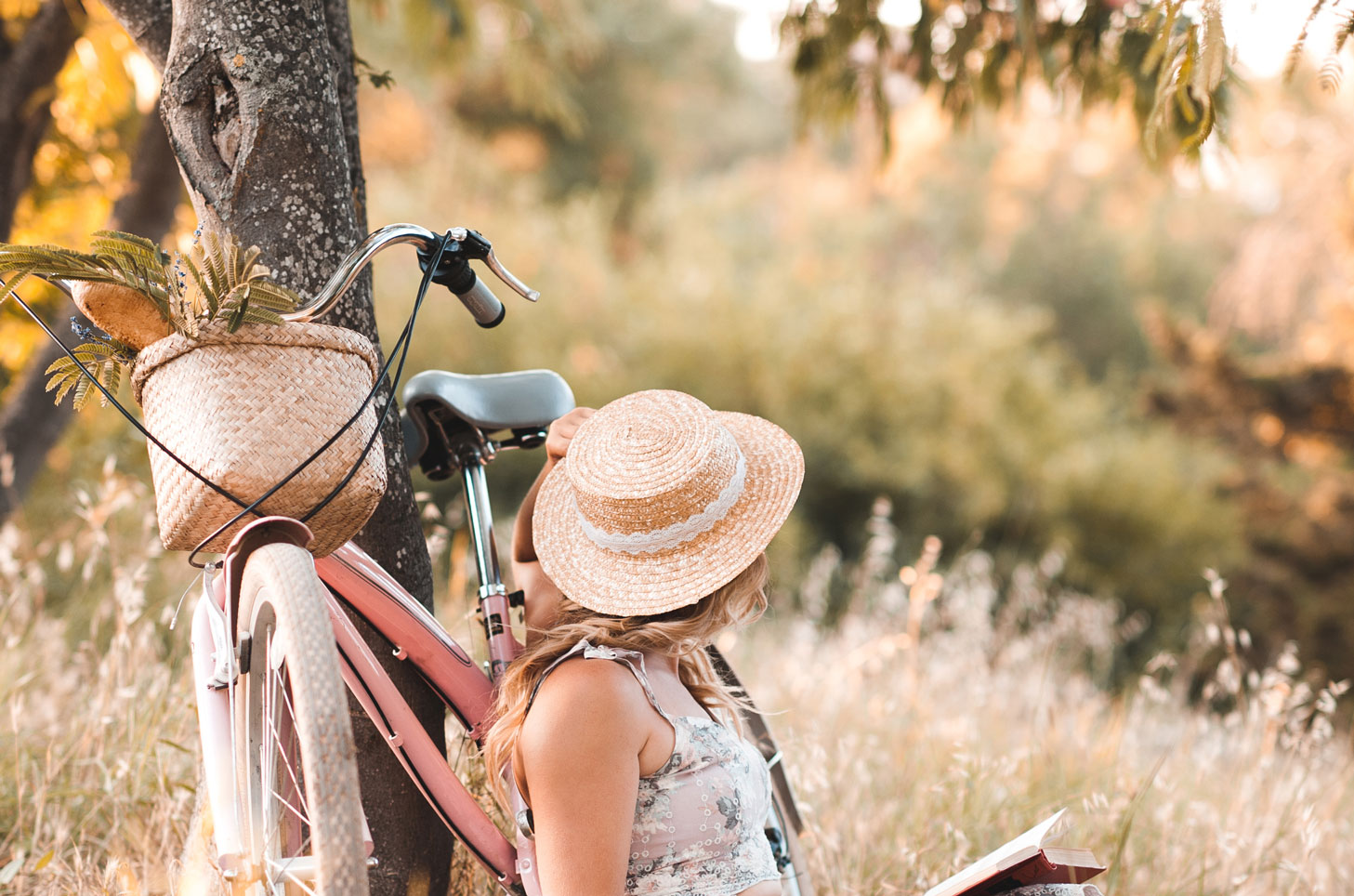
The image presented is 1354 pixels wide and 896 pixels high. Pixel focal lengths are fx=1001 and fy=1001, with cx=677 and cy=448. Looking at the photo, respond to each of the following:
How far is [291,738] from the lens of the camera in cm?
160

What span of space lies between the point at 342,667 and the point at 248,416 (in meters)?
0.53

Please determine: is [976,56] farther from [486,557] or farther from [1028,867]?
[1028,867]

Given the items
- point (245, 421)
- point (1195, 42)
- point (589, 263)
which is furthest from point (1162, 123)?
point (589, 263)

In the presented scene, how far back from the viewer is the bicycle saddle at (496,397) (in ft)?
6.44

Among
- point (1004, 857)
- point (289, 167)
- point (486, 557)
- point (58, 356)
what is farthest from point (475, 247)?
point (58, 356)

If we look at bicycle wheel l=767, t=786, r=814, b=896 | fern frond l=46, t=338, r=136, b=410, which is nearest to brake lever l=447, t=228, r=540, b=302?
fern frond l=46, t=338, r=136, b=410

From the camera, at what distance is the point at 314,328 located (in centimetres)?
134

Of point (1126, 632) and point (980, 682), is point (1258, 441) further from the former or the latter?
point (980, 682)

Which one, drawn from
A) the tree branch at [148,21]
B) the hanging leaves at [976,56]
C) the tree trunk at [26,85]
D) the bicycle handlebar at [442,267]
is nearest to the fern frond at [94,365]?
the bicycle handlebar at [442,267]

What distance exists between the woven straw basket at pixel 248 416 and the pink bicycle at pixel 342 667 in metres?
0.06

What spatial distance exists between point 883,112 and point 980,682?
1977mm

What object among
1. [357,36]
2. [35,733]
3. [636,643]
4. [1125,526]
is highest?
[357,36]

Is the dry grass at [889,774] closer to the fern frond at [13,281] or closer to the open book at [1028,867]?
the open book at [1028,867]

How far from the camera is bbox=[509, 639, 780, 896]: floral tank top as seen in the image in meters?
1.55
